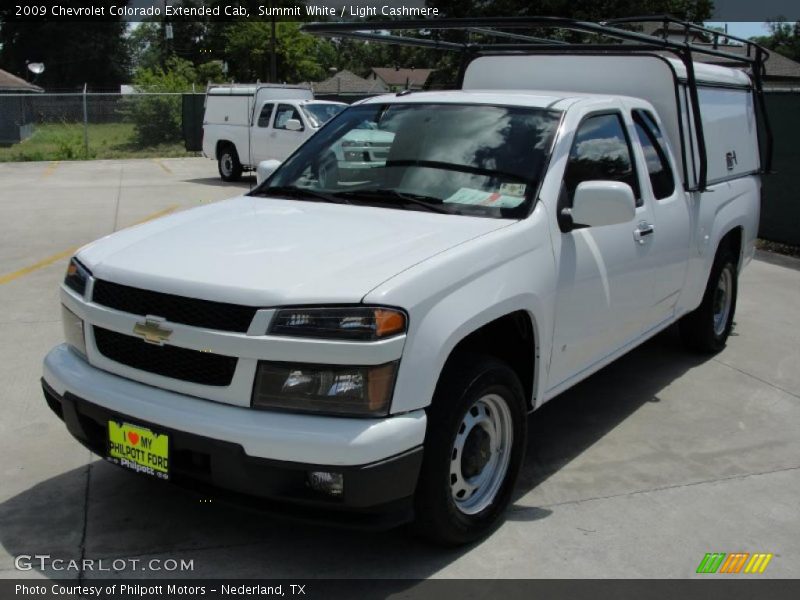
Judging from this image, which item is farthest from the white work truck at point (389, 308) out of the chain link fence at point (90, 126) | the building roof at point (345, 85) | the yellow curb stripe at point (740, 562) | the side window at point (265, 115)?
the building roof at point (345, 85)

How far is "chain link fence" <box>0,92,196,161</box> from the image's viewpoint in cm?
2762

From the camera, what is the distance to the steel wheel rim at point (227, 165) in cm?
1992

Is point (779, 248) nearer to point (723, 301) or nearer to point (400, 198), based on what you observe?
point (723, 301)

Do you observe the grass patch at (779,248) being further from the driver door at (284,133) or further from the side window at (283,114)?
the side window at (283,114)

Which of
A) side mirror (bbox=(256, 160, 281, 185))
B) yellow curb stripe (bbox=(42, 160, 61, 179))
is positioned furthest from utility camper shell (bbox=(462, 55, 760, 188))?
yellow curb stripe (bbox=(42, 160, 61, 179))

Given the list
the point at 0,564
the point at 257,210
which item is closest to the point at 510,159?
the point at 257,210

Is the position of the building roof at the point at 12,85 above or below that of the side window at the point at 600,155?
below

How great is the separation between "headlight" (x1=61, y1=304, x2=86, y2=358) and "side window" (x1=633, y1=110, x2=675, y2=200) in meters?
3.25

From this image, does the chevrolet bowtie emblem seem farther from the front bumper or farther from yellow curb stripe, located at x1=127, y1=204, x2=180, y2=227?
yellow curb stripe, located at x1=127, y1=204, x2=180, y2=227

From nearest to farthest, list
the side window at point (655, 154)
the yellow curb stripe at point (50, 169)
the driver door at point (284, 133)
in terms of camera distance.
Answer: the side window at point (655, 154), the driver door at point (284, 133), the yellow curb stripe at point (50, 169)

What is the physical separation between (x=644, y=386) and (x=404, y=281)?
10.7ft

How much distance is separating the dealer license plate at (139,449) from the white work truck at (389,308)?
0.01 m

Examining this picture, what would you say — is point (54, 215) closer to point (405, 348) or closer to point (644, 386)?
point (644, 386)

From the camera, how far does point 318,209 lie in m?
4.20
